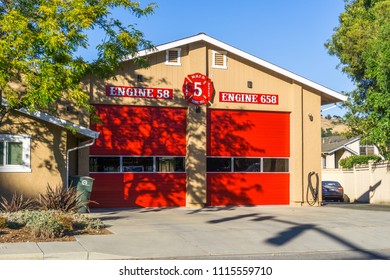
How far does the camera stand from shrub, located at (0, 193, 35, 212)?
17359 millimetres

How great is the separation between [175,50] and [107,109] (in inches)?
151

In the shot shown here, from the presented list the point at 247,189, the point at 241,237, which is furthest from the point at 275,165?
the point at 241,237

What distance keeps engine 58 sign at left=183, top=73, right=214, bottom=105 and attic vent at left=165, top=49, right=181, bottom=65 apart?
2.74 ft

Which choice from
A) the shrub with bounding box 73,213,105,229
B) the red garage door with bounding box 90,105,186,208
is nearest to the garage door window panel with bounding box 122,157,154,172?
the red garage door with bounding box 90,105,186,208

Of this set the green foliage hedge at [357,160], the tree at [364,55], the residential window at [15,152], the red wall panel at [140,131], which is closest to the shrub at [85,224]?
the residential window at [15,152]

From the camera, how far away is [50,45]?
14.4 m

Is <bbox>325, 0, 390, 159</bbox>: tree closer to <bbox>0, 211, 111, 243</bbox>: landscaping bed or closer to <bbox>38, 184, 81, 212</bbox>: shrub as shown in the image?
<bbox>38, 184, 81, 212</bbox>: shrub

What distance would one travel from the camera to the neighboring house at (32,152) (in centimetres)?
1864

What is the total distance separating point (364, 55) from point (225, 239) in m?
17.3

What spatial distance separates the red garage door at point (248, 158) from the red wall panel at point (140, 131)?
147cm

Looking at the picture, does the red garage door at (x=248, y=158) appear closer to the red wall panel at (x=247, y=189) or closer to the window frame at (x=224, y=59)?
the red wall panel at (x=247, y=189)

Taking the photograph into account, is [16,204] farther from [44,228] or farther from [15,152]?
[44,228]

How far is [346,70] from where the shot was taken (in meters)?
34.3
